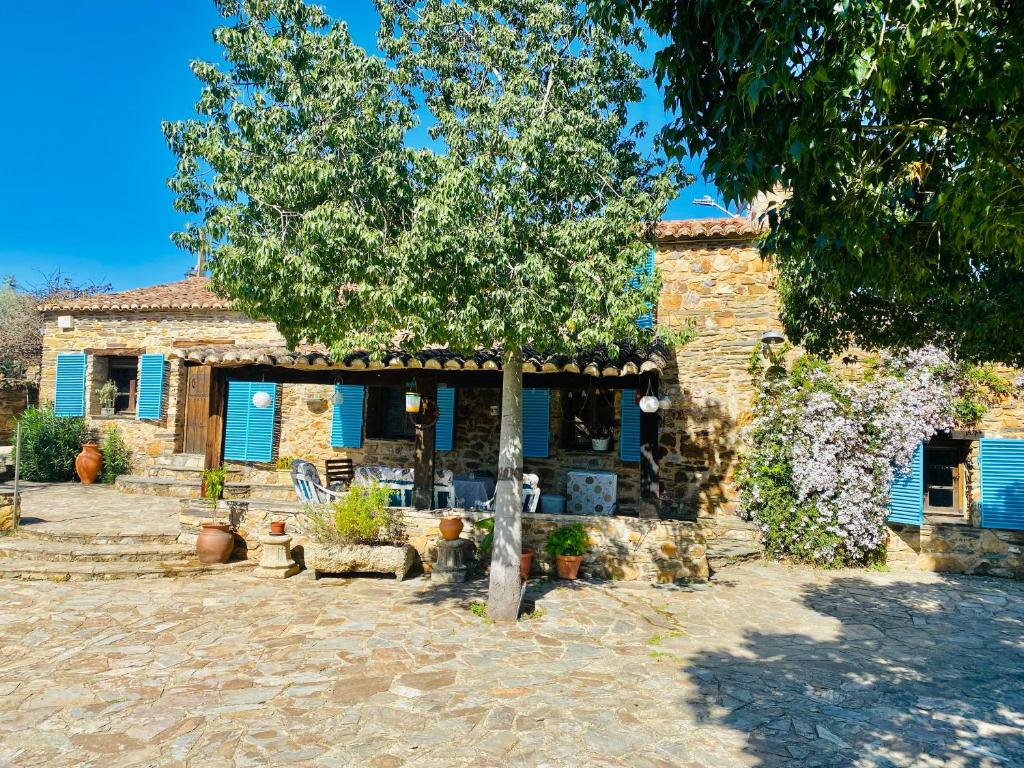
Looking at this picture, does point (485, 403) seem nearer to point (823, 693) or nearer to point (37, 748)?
point (823, 693)

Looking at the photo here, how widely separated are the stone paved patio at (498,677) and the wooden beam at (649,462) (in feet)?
3.90

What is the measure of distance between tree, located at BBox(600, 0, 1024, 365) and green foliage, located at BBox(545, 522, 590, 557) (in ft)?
15.3

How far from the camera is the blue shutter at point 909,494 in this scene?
8.73 m

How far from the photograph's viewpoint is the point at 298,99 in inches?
212

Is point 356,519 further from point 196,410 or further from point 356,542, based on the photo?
point 196,410

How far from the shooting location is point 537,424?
435 inches

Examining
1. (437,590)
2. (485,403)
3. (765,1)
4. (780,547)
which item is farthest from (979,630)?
(485,403)

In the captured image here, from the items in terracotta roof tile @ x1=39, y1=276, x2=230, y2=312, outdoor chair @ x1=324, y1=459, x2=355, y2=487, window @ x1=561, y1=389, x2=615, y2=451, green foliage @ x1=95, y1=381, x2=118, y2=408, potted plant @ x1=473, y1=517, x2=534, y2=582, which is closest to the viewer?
potted plant @ x1=473, y1=517, x2=534, y2=582

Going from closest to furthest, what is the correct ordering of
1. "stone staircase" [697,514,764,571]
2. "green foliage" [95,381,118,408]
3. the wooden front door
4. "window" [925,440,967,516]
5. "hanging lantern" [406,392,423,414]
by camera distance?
"hanging lantern" [406,392,423,414], "stone staircase" [697,514,764,571], "window" [925,440,967,516], the wooden front door, "green foliage" [95,381,118,408]

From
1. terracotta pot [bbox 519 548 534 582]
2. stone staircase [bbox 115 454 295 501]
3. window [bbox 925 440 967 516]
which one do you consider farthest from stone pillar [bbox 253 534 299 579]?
window [bbox 925 440 967 516]

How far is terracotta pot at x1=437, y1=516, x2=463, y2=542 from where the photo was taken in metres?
8.05

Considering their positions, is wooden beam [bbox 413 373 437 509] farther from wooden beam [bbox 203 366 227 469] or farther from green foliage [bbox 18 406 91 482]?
green foliage [bbox 18 406 91 482]

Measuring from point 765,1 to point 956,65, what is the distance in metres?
0.91

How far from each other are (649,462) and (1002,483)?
4839 millimetres
